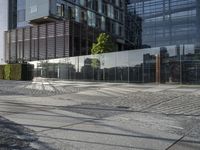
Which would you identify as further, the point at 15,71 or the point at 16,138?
the point at 15,71

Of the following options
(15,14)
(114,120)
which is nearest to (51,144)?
(114,120)

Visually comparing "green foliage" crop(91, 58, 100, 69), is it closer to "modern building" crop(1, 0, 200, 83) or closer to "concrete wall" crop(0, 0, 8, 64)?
"modern building" crop(1, 0, 200, 83)

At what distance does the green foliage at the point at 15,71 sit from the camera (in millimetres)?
45553

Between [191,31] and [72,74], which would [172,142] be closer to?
[72,74]

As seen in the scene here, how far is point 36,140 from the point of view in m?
7.62

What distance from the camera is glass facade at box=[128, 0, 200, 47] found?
66.8 m

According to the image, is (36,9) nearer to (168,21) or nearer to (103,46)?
(103,46)

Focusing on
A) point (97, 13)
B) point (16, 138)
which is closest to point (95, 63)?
point (97, 13)

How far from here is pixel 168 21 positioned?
70.3 metres

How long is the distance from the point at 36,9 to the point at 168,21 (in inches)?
1023

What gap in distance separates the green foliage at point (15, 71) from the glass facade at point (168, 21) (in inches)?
1282

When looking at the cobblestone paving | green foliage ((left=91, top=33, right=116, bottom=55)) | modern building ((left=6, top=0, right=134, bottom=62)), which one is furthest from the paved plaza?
modern building ((left=6, top=0, right=134, bottom=62))

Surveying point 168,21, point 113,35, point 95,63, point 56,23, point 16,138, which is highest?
point 168,21

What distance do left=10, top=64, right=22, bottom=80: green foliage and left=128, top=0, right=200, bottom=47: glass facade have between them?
32563mm
